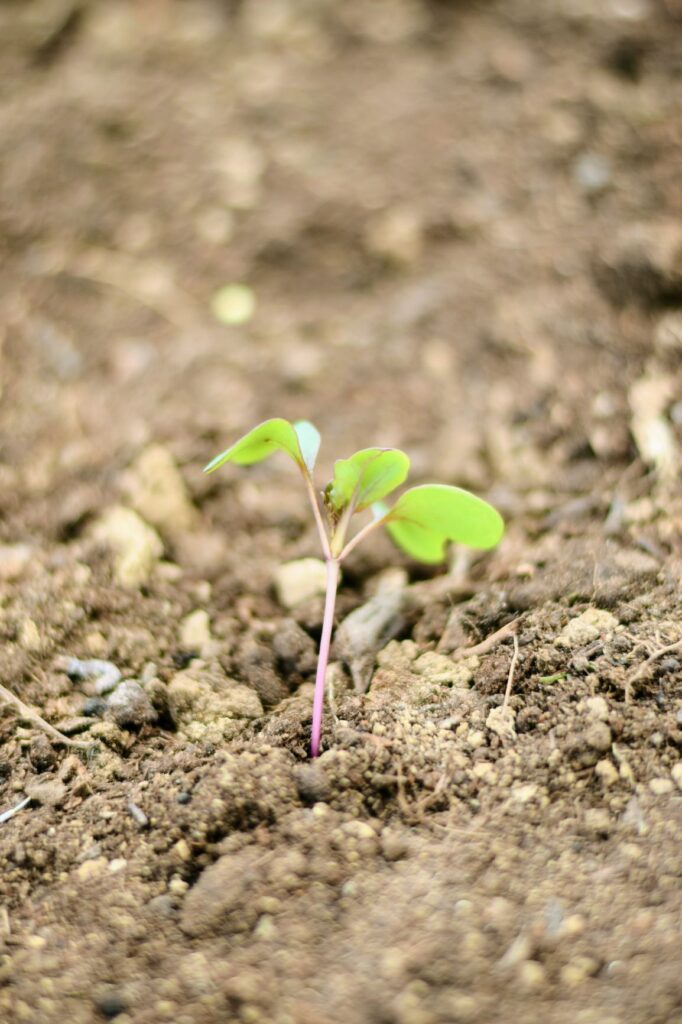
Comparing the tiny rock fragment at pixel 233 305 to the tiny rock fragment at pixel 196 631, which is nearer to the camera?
the tiny rock fragment at pixel 196 631

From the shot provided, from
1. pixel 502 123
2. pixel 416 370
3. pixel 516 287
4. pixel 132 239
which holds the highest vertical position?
pixel 502 123

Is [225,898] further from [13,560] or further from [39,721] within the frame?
[13,560]

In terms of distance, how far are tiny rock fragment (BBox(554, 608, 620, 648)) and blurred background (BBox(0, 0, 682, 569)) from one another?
29cm

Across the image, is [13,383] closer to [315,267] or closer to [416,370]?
[315,267]

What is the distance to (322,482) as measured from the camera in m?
1.54

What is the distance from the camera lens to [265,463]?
1.58 m

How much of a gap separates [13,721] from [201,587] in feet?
1.19

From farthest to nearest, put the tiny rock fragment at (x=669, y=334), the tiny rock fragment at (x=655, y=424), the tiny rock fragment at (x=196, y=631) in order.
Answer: the tiny rock fragment at (x=669, y=334) < the tiny rock fragment at (x=655, y=424) < the tiny rock fragment at (x=196, y=631)


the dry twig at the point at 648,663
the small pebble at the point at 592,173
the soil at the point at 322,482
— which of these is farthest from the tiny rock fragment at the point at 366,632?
the small pebble at the point at 592,173

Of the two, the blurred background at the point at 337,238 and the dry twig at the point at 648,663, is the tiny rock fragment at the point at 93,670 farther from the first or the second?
the dry twig at the point at 648,663

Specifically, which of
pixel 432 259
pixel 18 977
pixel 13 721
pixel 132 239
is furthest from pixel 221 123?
pixel 18 977

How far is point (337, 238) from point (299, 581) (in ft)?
2.85

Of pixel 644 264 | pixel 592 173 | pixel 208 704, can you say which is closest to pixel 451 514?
pixel 208 704

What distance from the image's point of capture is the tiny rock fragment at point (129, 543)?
1.37 m
